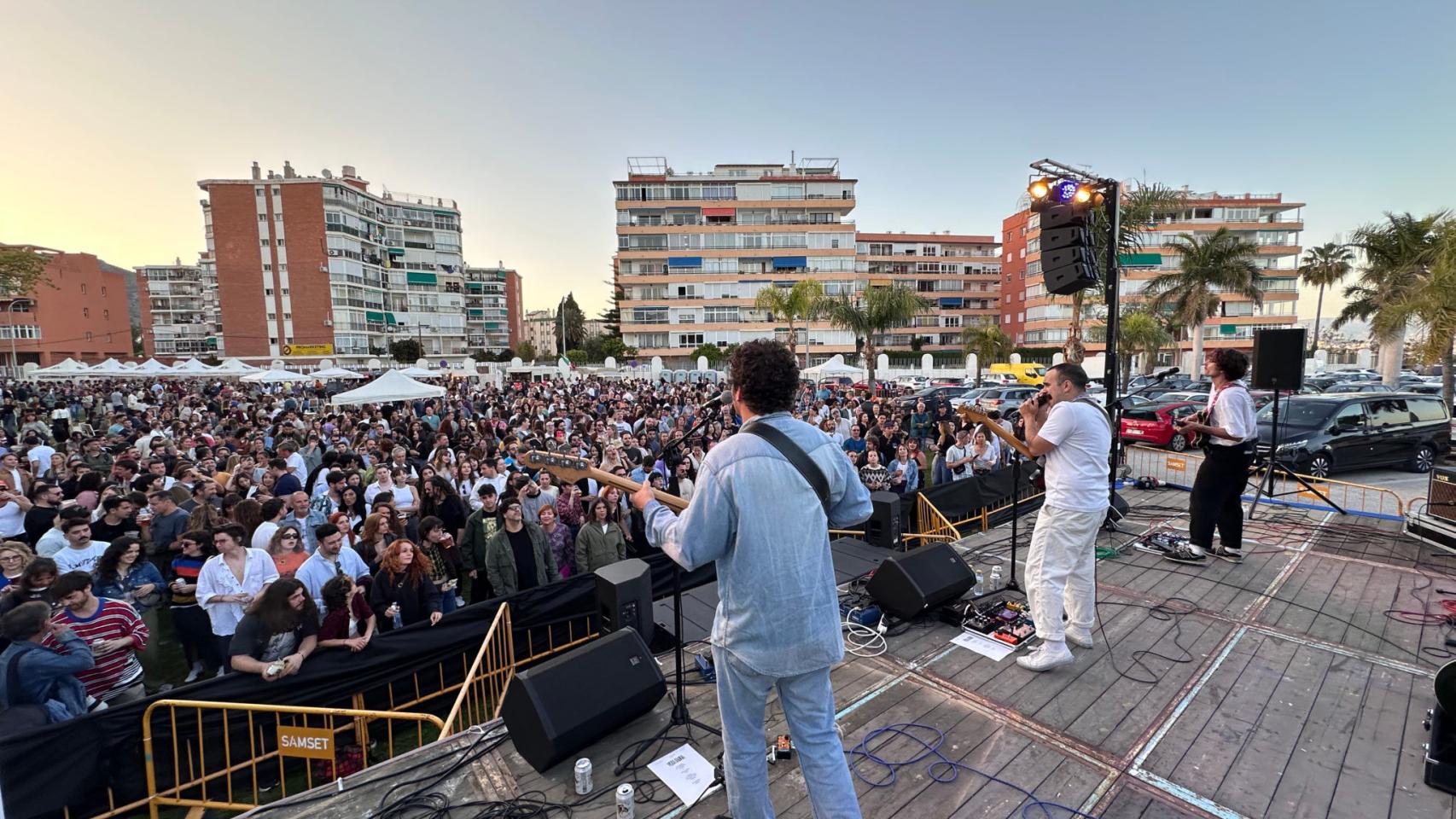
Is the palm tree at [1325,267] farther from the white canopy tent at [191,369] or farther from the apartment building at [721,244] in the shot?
the white canopy tent at [191,369]

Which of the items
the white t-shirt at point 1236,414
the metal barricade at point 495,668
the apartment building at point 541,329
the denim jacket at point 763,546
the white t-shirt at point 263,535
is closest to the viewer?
the denim jacket at point 763,546

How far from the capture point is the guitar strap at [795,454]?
212 centimetres

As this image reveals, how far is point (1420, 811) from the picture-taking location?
2.56 m

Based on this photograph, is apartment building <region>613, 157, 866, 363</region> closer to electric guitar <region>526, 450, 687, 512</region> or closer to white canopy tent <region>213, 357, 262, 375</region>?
white canopy tent <region>213, 357, 262, 375</region>

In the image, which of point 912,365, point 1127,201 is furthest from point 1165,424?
point 912,365

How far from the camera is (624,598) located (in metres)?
4.11

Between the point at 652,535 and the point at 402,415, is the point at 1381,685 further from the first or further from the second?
the point at 402,415

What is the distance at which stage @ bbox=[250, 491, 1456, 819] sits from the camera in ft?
8.95

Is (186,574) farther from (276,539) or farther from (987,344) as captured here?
(987,344)

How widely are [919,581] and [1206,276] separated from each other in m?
30.5

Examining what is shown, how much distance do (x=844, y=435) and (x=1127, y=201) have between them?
1071 centimetres

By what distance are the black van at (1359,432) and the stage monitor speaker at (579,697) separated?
12.7 meters

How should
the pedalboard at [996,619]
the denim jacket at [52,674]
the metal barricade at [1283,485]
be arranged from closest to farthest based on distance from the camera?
the denim jacket at [52,674], the pedalboard at [996,619], the metal barricade at [1283,485]

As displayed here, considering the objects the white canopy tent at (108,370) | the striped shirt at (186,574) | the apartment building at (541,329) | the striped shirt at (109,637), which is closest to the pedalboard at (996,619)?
the striped shirt at (109,637)
